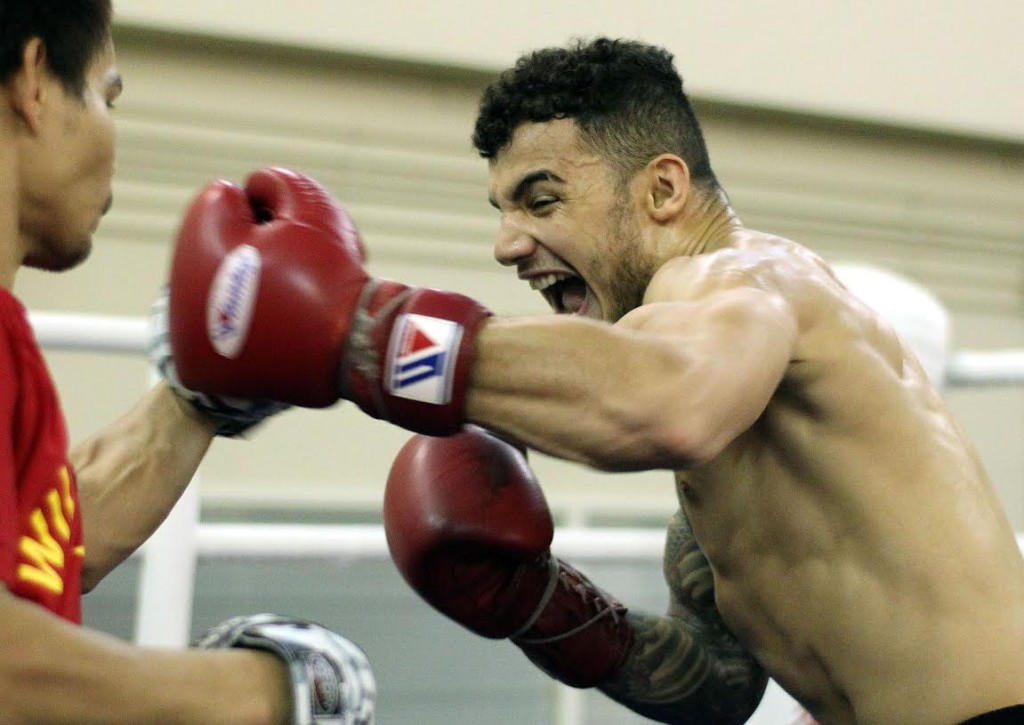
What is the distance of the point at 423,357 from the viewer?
1099 millimetres

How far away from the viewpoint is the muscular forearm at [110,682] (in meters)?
0.80

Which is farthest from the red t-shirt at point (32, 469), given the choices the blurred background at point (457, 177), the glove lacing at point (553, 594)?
the blurred background at point (457, 177)

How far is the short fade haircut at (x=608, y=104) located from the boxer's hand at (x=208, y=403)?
46 cm

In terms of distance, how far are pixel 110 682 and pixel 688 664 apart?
101cm

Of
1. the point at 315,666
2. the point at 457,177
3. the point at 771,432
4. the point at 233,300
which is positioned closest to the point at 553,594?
the point at 771,432

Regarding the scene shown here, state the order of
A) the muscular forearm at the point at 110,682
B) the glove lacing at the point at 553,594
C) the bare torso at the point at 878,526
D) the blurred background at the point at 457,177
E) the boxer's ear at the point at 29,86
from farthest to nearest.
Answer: the blurred background at the point at 457,177
the glove lacing at the point at 553,594
the bare torso at the point at 878,526
the boxer's ear at the point at 29,86
the muscular forearm at the point at 110,682

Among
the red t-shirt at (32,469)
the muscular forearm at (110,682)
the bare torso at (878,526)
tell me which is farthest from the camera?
the bare torso at (878,526)

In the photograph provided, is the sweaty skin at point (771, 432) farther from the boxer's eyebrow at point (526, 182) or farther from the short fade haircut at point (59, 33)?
the short fade haircut at point (59, 33)

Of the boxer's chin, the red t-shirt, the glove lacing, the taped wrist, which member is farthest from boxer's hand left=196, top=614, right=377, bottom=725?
the glove lacing

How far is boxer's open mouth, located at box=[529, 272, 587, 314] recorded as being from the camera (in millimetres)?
1632

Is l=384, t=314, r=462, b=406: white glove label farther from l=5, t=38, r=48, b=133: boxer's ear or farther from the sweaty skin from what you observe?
l=5, t=38, r=48, b=133: boxer's ear

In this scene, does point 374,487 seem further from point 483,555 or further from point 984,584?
point 984,584

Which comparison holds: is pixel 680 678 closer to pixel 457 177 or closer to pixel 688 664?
pixel 688 664

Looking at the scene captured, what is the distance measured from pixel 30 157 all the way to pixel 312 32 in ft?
9.24
